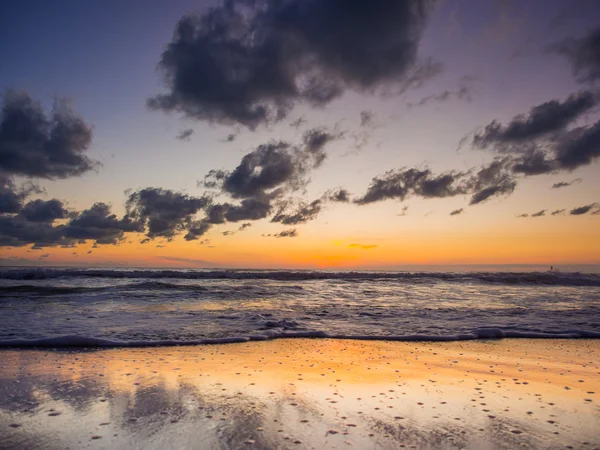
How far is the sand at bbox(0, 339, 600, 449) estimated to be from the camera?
3.89 metres

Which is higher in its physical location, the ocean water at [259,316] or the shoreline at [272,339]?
the ocean water at [259,316]

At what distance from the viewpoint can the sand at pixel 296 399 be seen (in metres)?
3.89

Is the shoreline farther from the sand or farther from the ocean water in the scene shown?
the sand

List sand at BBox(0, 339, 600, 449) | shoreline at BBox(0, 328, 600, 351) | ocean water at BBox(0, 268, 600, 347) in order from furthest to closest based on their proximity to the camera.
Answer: ocean water at BBox(0, 268, 600, 347) < shoreline at BBox(0, 328, 600, 351) < sand at BBox(0, 339, 600, 449)

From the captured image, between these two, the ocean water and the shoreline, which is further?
the ocean water

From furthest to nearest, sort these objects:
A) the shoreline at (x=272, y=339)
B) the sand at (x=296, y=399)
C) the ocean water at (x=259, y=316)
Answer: the ocean water at (x=259, y=316), the shoreline at (x=272, y=339), the sand at (x=296, y=399)

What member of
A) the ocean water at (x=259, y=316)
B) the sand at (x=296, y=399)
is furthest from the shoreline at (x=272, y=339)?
the sand at (x=296, y=399)

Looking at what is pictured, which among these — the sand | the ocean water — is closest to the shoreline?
the ocean water

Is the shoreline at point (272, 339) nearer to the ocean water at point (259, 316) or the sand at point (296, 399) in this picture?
the ocean water at point (259, 316)

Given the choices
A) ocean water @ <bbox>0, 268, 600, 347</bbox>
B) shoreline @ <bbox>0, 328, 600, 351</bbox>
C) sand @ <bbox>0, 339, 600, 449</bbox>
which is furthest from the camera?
ocean water @ <bbox>0, 268, 600, 347</bbox>

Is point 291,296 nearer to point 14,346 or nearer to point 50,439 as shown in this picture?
point 14,346

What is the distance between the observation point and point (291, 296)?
19.5 metres

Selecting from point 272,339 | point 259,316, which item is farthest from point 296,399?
point 259,316

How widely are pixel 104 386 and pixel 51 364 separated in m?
2.25
